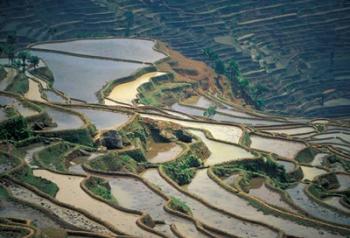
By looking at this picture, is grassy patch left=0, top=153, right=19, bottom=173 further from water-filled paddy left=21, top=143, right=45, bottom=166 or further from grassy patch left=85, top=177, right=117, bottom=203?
grassy patch left=85, top=177, right=117, bottom=203

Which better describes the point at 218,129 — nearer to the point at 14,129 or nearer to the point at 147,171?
the point at 147,171

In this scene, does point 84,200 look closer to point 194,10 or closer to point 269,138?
point 269,138

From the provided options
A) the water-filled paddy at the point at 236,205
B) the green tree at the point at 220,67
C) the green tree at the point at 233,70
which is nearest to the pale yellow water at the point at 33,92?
the water-filled paddy at the point at 236,205

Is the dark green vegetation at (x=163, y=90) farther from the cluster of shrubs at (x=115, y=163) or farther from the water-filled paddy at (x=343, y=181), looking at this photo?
the cluster of shrubs at (x=115, y=163)

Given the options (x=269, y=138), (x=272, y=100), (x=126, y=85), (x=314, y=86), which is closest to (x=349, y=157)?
(x=269, y=138)

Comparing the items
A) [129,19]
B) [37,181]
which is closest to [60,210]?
[37,181]

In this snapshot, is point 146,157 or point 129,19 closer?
point 146,157
